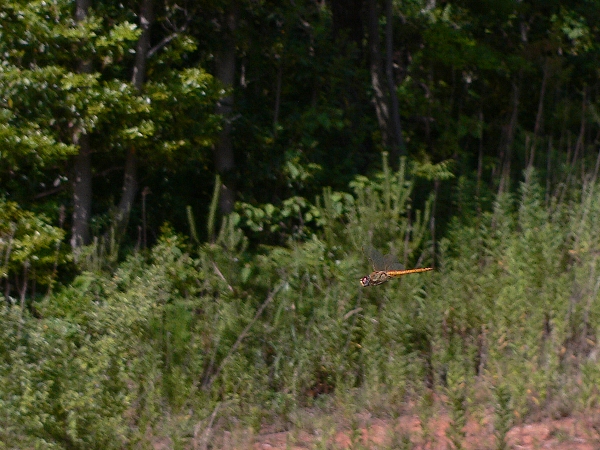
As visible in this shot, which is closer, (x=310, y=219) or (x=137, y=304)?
(x=137, y=304)

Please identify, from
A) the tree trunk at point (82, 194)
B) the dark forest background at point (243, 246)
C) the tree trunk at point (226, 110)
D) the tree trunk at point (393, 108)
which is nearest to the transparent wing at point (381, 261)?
the dark forest background at point (243, 246)

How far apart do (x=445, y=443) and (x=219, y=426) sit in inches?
49.3

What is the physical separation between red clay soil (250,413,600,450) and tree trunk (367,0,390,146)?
548 centimetres

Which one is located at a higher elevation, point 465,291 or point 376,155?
point 376,155

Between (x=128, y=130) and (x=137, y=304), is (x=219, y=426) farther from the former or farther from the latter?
(x=128, y=130)

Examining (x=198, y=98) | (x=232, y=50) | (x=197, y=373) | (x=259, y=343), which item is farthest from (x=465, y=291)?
(x=232, y=50)

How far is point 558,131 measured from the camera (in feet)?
38.6

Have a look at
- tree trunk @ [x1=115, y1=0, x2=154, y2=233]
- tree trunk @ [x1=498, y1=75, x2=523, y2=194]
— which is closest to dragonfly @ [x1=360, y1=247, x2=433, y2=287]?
tree trunk @ [x1=498, y1=75, x2=523, y2=194]

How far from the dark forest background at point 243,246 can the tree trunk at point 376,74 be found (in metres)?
0.03

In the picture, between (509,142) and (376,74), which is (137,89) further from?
(376,74)

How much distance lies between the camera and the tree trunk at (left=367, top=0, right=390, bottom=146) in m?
9.95

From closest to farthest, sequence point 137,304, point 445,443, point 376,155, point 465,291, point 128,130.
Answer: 1. point 445,443
2. point 137,304
3. point 465,291
4. point 128,130
5. point 376,155

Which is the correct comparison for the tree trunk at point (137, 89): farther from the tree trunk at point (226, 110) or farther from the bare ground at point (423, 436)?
the bare ground at point (423, 436)

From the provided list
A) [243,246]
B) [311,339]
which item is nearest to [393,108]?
[243,246]
